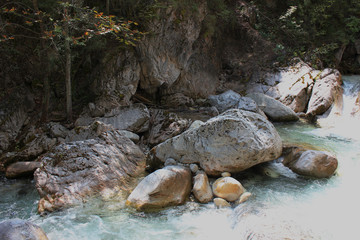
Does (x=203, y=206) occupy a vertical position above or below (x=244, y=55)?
below

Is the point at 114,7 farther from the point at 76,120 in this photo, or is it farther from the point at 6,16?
the point at 76,120

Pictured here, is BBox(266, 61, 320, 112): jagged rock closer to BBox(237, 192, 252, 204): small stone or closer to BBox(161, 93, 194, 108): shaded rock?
BBox(161, 93, 194, 108): shaded rock

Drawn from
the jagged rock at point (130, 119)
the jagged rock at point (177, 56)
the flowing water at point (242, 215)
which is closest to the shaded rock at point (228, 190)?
the flowing water at point (242, 215)

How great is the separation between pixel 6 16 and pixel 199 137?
6441mm

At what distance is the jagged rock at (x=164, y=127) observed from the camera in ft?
23.2

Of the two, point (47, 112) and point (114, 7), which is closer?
point (47, 112)

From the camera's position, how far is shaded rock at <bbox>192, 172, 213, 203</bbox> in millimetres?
4461

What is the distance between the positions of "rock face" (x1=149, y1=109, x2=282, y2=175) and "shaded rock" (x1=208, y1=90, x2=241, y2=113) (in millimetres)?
4031

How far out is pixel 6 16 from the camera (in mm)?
7164

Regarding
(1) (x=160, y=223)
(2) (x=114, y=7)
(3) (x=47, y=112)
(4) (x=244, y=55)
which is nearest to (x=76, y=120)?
(3) (x=47, y=112)

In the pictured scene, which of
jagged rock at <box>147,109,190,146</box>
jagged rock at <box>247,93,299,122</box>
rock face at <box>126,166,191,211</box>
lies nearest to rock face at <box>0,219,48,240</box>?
rock face at <box>126,166,191,211</box>

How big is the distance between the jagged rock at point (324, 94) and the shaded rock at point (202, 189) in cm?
665

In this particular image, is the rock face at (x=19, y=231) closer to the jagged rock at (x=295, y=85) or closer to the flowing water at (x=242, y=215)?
the flowing water at (x=242, y=215)

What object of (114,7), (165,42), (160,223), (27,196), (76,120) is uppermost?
(114,7)
